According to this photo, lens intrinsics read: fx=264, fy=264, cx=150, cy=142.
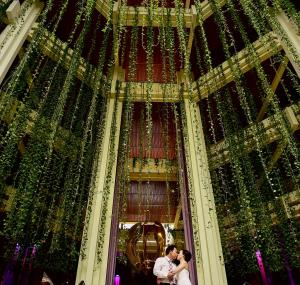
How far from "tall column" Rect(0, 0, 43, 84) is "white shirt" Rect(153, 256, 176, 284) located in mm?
2936

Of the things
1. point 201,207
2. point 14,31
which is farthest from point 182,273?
point 14,31

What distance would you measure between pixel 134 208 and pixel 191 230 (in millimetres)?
3568

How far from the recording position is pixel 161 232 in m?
4.16

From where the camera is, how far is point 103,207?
144 inches

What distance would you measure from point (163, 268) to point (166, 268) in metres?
0.03

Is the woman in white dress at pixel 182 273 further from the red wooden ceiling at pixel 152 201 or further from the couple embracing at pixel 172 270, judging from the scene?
the red wooden ceiling at pixel 152 201

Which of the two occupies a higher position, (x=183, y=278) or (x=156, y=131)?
(x=156, y=131)

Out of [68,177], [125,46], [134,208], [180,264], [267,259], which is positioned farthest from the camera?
[134,208]

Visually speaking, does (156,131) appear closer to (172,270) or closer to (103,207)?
(103,207)

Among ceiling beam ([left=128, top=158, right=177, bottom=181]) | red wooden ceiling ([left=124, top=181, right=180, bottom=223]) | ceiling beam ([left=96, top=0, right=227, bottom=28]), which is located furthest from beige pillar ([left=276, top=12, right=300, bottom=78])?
red wooden ceiling ([left=124, top=181, right=180, bottom=223])

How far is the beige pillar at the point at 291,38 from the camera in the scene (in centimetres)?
373

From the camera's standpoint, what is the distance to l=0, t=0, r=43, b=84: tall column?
343 cm

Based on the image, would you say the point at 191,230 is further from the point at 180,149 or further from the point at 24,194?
the point at 24,194

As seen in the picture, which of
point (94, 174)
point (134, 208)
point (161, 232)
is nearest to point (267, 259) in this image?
point (161, 232)
